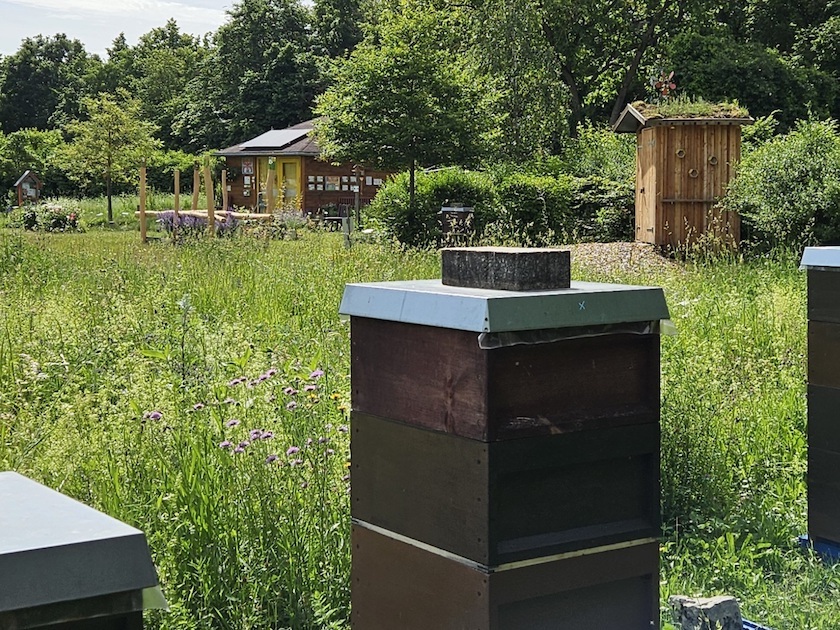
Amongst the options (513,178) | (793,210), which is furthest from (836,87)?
(793,210)

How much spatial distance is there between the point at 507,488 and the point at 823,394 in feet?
7.97

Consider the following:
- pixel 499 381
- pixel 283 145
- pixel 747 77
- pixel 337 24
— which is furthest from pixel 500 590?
pixel 337 24

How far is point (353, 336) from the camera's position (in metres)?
2.60

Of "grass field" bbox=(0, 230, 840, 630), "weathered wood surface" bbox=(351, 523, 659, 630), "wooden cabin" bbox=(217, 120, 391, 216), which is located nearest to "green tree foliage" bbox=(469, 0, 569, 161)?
"wooden cabin" bbox=(217, 120, 391, 216)

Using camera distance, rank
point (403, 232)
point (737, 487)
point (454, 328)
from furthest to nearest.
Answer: point (403, 232), point (737, 487), point (454, 328)

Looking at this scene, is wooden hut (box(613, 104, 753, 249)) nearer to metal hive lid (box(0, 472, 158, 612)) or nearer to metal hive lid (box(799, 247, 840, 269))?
metal hive lid (box(799, 247, 840, 269))

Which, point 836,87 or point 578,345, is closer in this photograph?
point 578,345

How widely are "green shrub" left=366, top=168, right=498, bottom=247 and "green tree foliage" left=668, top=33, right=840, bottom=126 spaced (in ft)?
41.9

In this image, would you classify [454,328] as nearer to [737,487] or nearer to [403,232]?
[737,487]

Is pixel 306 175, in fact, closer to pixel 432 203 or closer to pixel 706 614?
pixel 432 203

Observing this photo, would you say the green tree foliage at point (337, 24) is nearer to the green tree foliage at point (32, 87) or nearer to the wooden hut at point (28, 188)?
the green tree foliage at point (32, 87)

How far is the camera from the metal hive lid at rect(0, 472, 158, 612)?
1.04 m

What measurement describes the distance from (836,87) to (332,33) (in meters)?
32.0

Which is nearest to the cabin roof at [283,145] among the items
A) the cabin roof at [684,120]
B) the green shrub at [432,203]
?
the green shrub at [432,203]
